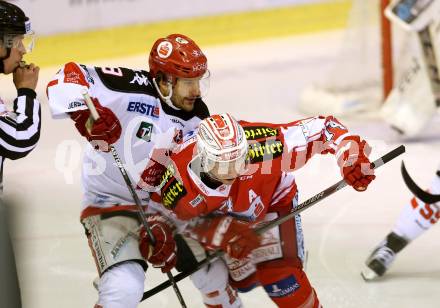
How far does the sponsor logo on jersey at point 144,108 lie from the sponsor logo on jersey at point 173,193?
0.32 metres

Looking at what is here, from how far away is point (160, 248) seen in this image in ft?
9.48

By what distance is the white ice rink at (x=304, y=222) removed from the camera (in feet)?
11.7

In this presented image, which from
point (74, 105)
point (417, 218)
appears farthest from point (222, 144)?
point (417, 218)

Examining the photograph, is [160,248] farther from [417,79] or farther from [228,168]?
[417,79]

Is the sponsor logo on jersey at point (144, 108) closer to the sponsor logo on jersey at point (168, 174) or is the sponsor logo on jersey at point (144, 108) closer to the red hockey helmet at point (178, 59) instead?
the red hockey helmet at point (178, 59)

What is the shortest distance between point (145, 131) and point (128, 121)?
66 millimetres

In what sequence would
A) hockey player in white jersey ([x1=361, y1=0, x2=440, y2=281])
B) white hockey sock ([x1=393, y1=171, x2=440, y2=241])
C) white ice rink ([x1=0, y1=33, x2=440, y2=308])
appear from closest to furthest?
1. white ice rink ([x1=0, y1=33, x2=440, y2=308])
2. white hockey sock ([x1=393, y1=171, x2=440, y2=241])
3. hockey player in white jersey ([x1=361, y1=0, x2=440, y2=281])

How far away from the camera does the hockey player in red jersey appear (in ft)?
9.14

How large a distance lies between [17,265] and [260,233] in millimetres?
974

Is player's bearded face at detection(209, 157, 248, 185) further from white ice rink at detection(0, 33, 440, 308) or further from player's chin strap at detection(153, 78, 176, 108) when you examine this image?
white ice rink at detection(0, 33, 440, 308)

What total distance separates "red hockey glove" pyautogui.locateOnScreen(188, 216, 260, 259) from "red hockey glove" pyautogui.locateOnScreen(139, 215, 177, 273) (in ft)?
0.33

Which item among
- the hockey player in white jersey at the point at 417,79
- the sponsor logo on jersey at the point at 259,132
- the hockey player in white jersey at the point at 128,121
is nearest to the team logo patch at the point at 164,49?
the hockey player in white jersey at the point at 128,121

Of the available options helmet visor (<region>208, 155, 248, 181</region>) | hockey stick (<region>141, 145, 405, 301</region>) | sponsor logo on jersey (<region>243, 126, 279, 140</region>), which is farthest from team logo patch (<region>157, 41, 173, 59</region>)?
hockey stick (<region>141, 145, 405, 301</region>)

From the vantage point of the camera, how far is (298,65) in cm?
694
